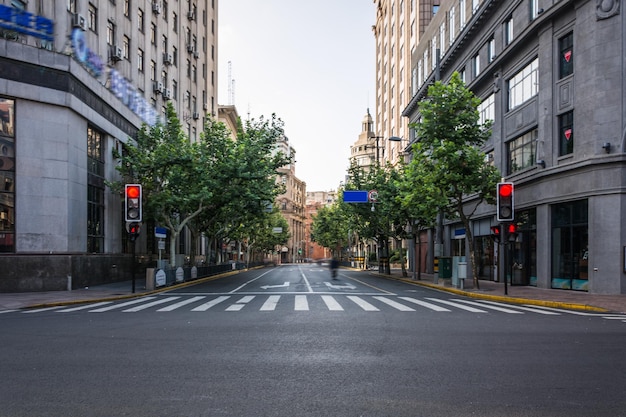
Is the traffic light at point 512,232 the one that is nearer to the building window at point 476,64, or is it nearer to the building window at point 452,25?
the building window at point 476,64

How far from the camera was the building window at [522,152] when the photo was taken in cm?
2735

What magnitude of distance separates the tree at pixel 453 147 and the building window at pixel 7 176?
18187mm

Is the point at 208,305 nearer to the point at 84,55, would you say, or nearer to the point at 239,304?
the point at 239,304

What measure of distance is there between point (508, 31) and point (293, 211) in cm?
12026

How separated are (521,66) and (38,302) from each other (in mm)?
25383

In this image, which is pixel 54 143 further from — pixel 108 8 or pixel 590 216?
pixel 590 216

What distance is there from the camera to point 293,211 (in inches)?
5876

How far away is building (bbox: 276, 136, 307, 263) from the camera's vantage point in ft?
475

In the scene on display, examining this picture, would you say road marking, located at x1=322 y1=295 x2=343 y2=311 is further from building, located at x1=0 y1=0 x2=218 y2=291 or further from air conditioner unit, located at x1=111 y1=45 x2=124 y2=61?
air conditioner unit, located at x1=111 y1=45 x2=124 y2=61

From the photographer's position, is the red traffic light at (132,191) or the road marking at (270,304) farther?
the red traffic light at (132,191)

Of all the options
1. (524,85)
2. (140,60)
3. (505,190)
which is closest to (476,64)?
(524,85)

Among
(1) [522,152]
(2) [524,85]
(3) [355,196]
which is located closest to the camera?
(2) [524,85]

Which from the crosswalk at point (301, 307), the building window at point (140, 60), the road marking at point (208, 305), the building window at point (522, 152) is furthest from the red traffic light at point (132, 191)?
the building window at point (522, 152)

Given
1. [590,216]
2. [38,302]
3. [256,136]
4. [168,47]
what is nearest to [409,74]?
[168,47]
